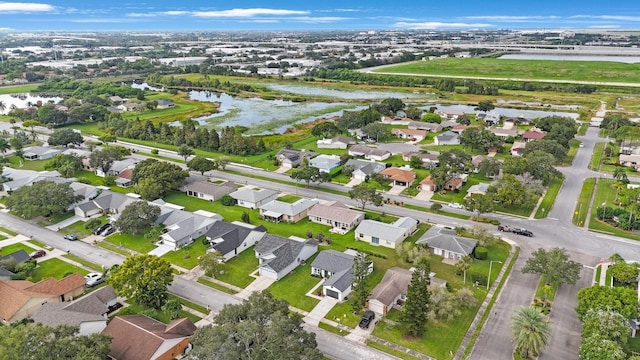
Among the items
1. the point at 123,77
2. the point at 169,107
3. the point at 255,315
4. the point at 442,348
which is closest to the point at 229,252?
the point at 255,315

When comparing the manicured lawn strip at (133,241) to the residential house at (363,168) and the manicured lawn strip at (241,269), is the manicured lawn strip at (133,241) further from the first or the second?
the residential house at (363,168)

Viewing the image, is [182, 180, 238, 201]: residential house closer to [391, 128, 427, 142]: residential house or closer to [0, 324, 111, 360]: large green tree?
[0, 324, 111, 360]: large green tree

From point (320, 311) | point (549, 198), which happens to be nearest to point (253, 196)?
point (320, 311)

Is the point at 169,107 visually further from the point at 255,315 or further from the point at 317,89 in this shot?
the point at 255,315

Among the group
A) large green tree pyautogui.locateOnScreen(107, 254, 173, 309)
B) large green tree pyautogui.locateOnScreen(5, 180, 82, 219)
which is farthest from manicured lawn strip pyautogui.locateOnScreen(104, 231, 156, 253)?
large green tree pyautogui.locateOnScreen(107, 254, 173, 309)

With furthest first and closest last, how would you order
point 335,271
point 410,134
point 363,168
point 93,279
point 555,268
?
point 410,134 < point 363,168 < point 93,279 < point 335,271 < point 555,268

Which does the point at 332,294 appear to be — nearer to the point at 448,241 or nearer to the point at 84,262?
the point at 448,241
